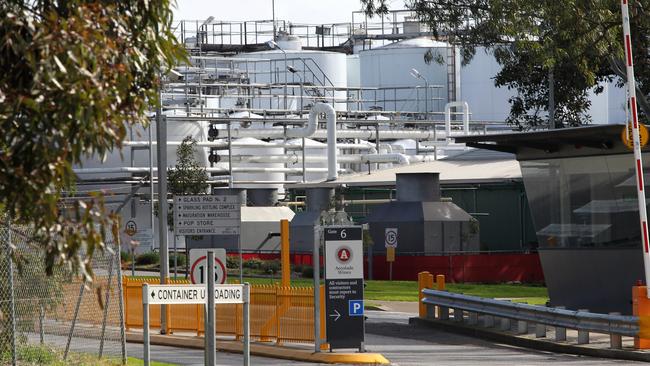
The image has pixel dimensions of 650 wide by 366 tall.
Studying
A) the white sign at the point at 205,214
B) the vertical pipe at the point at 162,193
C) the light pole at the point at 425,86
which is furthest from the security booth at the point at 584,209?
the light pole at the point at 425,86

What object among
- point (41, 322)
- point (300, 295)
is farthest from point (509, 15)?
point (41, 322)

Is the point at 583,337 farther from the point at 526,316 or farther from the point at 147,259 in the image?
the point at 147,259

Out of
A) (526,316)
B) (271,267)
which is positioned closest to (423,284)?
(526,316)

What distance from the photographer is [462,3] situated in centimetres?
2888

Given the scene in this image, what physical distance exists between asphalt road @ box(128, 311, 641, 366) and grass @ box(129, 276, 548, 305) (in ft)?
28.5

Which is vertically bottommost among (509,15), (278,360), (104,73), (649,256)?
(278,360)

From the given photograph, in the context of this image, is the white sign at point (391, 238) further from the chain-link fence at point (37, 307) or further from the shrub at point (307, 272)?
the chain-link fence at point (37, 307)

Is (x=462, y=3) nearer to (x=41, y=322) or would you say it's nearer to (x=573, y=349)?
(x=573, y=349)

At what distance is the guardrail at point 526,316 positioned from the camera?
1950cm

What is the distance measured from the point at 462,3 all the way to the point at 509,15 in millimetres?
2070

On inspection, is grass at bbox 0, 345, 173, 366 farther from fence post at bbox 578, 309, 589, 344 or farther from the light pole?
the light pole

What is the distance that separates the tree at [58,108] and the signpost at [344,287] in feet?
38.2

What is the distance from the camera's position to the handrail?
764 inches

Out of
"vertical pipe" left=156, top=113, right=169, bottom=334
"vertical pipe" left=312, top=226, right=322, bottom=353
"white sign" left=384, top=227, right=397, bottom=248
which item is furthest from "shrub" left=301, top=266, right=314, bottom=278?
"vertical pipe" left=312, top=226, right=322, bottom=353
